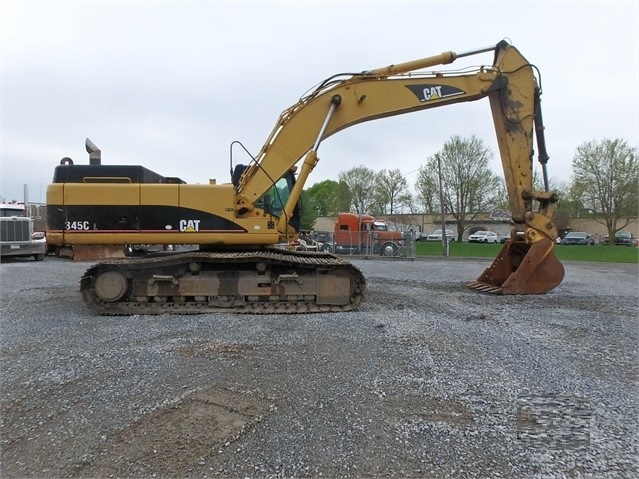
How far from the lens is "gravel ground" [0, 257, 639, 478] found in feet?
8.81

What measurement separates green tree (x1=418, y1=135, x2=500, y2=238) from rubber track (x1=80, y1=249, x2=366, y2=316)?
3787 cm

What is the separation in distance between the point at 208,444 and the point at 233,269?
4.50 meters

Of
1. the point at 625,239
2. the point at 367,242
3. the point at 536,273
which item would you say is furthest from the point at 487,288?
the point at 625,239

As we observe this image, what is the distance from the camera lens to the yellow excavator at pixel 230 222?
7020 mm

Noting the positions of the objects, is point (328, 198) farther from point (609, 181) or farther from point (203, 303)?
point (203, 303)

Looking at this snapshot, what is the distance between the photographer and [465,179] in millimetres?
42750

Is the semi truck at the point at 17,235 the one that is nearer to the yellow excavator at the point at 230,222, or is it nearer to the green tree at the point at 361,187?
the yellow excavator at the point at 230,222

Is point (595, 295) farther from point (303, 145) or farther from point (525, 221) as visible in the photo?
point (303, 145)

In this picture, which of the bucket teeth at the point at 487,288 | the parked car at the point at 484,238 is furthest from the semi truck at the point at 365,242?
the parked car at the point at 484,238

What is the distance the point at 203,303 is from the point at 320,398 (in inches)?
165

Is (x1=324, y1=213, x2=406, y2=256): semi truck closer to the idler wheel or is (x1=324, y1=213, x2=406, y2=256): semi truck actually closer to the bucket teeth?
the bucket teeth

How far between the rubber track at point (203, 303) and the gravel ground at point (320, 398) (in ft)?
2.21

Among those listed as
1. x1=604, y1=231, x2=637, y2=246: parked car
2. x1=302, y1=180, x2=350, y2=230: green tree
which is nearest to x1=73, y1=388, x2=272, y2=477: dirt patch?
x1=604, y1=231, x2=637, y2=246: parked car

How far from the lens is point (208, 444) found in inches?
113
